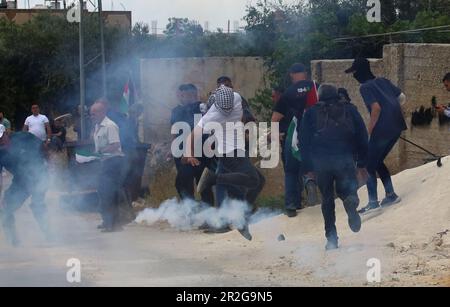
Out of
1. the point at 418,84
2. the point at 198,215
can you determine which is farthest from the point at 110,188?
the point at 418,84

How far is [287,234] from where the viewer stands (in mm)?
12602

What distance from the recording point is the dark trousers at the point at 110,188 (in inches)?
551

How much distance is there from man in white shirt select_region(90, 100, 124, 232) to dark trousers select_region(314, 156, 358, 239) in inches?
154

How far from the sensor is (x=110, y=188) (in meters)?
14.1

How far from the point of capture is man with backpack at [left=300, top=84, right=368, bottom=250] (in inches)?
420

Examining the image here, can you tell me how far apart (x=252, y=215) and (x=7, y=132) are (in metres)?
3.22

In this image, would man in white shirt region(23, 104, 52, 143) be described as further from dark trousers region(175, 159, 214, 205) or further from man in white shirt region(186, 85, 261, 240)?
man in white shirt region(186, 85, 261, 240)

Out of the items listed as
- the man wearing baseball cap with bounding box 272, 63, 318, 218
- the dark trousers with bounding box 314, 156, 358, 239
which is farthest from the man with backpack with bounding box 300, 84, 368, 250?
the man wearing baseball cap with bounding box 272, 63, 318, 218

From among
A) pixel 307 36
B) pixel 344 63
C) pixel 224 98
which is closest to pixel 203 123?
pixel 224 98

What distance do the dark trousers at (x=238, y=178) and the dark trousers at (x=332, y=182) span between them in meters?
1.09

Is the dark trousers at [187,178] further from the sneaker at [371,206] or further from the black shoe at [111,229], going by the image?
the sneaker at [371,206]

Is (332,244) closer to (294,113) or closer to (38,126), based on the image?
(294,113)

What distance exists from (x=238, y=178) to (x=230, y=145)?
1.18ft

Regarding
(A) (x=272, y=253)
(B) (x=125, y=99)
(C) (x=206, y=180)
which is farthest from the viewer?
(B) (x=125, y=99)
